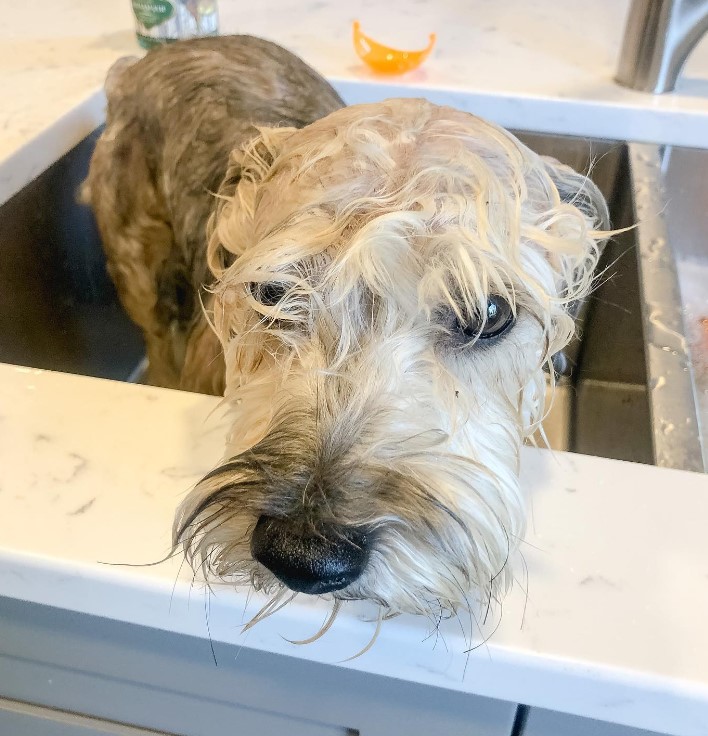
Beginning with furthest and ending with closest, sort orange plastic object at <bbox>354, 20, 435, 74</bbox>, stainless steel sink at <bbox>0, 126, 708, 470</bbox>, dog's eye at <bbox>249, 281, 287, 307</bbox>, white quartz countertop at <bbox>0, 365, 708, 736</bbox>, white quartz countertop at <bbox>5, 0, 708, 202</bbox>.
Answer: orange plastic object at <bbox>354, 20, 435, 74</bbox> < white quartz countertop at <bbox>5, 0, 708, 202</bbox> < stainless steel sink at <bbox>0, 126, 708, 470</bbox> < dog's eye at <bbox>249, 281, 287, 307</bbox> < white quartz countertop at <bbox>0, 365, 708, 736</bbox>

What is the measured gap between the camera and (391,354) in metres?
0.78

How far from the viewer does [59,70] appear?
5.22 ft

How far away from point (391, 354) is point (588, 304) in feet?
2.42

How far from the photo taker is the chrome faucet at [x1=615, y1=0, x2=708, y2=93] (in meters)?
1.36

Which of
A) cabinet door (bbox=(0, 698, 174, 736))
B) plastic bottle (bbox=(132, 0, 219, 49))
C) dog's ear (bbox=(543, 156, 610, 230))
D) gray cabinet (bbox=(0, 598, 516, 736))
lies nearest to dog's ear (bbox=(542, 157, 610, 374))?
dog's ear (bbox=(543, 156, 610, 230))

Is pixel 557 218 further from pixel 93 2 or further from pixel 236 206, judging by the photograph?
pixel 93 2

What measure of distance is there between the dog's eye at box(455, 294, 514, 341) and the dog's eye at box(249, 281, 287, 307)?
200 mm

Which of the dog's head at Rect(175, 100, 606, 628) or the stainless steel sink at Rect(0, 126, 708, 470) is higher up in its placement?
the dog's head at Rect(175, 100, 606, 628)

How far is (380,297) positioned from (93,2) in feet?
5.40

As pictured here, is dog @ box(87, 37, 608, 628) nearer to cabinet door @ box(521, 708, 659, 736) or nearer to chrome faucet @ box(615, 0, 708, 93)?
cabinet door @ box(521, 708, 659, 736)

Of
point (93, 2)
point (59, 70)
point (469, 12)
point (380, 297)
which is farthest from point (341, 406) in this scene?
point (93, 2)

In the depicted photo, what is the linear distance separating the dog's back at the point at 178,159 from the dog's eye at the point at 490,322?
23.7 inches

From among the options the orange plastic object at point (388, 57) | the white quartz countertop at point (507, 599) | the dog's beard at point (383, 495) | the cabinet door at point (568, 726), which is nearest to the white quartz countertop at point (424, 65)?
the orange plastic object at point (388, 57)

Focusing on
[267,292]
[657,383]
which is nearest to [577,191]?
[657,383]
